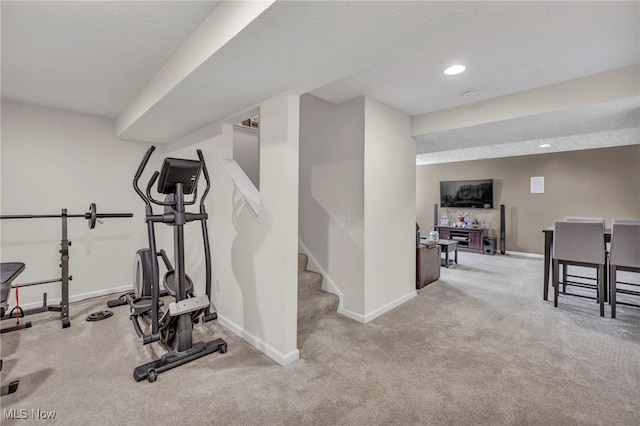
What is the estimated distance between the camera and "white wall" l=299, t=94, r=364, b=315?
2994 mm

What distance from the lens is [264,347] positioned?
2297 mm

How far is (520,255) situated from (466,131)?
4.67 m

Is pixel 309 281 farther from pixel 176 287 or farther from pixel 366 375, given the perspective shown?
pixel 176 287

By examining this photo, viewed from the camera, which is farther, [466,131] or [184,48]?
[466,131]

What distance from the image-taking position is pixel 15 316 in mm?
2881

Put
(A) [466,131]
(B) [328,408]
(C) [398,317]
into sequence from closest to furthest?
(B) [328,408] → (C) [398,317] → (A) [466,131]

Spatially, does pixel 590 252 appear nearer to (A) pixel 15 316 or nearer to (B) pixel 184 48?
(B) pixel 184 48

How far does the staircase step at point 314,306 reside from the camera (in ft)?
9.26

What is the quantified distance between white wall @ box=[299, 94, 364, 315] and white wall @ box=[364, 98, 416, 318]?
0.09 meters

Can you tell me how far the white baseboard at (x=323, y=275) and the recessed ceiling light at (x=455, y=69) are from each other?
92.0 inches

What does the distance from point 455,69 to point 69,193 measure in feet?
14.5

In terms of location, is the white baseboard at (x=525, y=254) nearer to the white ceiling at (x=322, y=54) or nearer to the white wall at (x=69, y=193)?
the white ceiling at (x=322, y=54)

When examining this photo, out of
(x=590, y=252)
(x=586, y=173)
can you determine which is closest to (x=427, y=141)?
(x=590, y=252)

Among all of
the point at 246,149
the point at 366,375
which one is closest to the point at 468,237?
the point at 246,149
